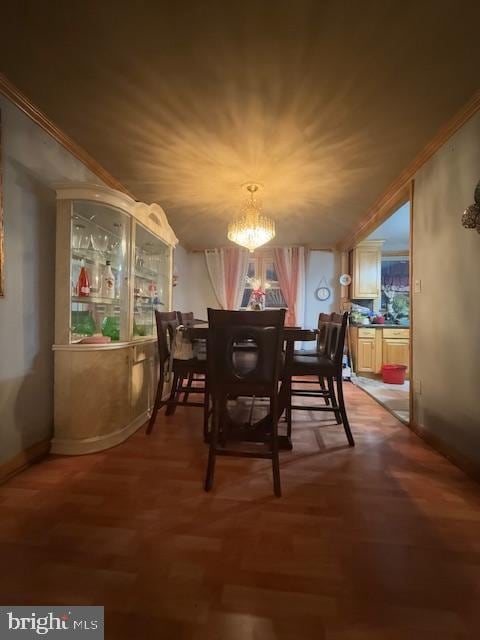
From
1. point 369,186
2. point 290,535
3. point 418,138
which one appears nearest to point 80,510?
point 290,535

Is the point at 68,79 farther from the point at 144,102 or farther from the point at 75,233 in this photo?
the point at 75,233

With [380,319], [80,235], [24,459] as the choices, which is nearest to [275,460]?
[24,459]

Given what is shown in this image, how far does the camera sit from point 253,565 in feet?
3.34

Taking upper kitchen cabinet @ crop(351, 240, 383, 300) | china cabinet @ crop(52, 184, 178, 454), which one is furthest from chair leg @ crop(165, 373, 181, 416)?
upper kitchen cabinet @ crop(351, 240, 383, 300)

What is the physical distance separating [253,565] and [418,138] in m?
→ 2.73

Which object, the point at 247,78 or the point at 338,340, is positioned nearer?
the point at 247,78

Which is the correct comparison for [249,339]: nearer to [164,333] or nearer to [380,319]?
[164,333]

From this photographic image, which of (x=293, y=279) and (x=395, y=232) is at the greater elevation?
(x=395, y=232)

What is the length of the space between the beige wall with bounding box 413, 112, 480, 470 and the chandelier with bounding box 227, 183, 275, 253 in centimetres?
134

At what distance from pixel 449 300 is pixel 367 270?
2858 mm

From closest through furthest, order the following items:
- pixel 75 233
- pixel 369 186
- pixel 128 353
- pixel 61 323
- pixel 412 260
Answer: pixel 61 323
pixel 75 233
pixel 128 353
pixel 412 260
pixel 369 186

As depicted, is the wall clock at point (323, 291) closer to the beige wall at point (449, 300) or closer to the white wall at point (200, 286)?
the white wall at point (200, 286)

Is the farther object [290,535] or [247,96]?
[247,96]

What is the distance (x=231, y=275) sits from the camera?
5086 mm
